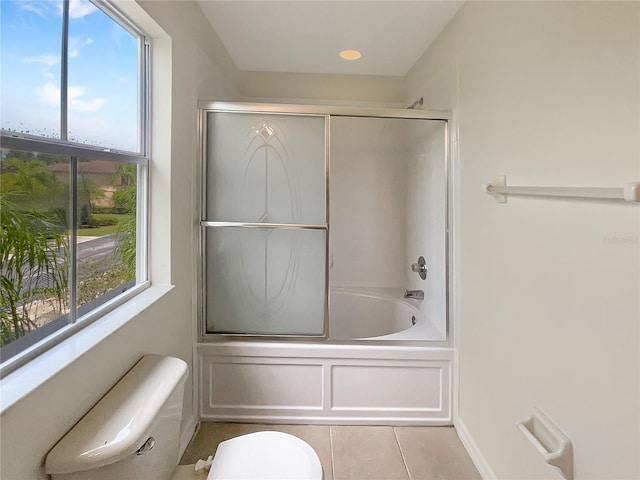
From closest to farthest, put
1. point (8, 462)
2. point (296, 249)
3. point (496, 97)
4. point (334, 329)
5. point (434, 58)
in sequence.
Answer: point (8, 462) → point (496, 97) → point (296, 249) → point (434, 58) → point (334, 329)

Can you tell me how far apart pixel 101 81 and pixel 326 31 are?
154cm

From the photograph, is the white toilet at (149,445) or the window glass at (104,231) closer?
the white toilet at (149,445)

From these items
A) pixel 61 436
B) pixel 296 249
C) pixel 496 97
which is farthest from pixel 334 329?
pixel 61 436

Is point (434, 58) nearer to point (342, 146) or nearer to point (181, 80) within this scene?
point (342, 146)

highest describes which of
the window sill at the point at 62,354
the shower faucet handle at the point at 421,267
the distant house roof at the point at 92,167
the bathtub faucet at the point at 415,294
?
the distant house roof at the point at 92,167

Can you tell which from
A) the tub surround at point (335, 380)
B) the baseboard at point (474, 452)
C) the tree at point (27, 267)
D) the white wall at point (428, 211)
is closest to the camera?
the tree at point (27, 267)

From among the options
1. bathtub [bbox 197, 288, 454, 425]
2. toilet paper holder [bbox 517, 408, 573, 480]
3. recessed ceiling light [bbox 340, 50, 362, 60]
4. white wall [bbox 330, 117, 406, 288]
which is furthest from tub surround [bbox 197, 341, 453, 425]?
recessed ceiling light [bbox 340, 50, 362, 60]

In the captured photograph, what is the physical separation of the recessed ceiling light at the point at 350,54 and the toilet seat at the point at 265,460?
2.52 meters

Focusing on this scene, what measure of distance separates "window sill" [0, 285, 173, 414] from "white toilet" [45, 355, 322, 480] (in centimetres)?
19

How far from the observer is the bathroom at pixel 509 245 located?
1.05 m

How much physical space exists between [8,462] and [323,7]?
2326 millimetres

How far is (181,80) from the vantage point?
2.00 metres

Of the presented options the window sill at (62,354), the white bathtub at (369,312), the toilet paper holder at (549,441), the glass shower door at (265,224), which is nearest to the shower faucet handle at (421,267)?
the white bathtub at (369,312)

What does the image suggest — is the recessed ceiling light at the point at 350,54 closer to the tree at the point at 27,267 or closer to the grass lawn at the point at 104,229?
the grass lawn at the point at 104,229
